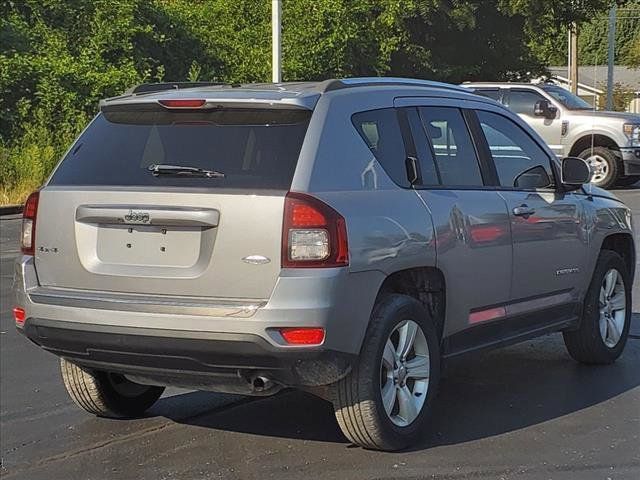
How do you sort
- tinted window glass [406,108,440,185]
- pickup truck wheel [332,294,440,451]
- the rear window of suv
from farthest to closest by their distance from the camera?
tinted window glass [406,108,440,185], pickup truck wheel [332,294,440,451], the rear window of suv

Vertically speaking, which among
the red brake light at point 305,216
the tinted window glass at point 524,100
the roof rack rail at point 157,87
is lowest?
the tinted window glass at point 524,100

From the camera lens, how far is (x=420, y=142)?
5.34 meters

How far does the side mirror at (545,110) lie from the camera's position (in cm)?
1988

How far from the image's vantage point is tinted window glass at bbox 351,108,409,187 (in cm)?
496

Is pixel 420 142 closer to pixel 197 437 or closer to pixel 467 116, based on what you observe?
pixel 467 116

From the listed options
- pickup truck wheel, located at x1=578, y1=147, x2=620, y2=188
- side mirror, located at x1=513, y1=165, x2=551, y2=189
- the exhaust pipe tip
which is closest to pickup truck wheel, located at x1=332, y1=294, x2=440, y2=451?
the exhaust pipe tip

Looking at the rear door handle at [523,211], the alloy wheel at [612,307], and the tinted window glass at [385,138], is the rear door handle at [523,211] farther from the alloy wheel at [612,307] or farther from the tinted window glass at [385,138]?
the alloy wheel at [612,307]

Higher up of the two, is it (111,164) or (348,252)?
(111,164)

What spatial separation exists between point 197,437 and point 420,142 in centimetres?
191

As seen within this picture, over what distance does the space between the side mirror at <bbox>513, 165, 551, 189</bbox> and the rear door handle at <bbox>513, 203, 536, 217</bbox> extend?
0.16 meters

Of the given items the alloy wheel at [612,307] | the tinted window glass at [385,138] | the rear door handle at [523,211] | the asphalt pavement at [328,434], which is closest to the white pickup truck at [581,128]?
the alloy wheel at [612,307]

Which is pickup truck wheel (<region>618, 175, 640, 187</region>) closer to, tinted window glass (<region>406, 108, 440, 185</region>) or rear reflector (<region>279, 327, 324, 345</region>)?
tinted window glass (<region>406, 108, 440, 185</region>)

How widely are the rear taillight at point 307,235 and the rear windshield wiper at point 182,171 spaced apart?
0.42 m

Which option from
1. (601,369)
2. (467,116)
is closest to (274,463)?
(467,116)
